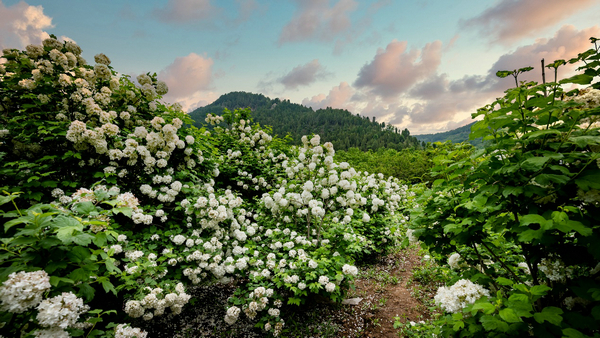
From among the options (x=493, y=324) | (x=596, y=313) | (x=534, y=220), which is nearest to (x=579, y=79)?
(x=534, y=220)

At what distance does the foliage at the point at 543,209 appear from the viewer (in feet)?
4.54

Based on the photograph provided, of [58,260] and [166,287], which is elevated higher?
[58,260]

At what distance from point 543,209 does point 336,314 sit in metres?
3.79

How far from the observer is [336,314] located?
4.27 meters

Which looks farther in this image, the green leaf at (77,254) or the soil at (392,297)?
the soil at (392,297)

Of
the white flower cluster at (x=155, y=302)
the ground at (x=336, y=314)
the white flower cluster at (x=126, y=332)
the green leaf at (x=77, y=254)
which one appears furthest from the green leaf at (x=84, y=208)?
the ground at (x=336, y=314)

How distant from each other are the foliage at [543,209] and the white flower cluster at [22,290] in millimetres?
3062

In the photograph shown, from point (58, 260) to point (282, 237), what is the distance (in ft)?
11.4

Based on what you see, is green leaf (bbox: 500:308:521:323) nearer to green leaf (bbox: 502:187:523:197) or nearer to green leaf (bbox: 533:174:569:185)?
green leaf (bbox: 502:187:523:197)

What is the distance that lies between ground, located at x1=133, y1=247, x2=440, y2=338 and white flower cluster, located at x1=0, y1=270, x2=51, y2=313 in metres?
2.94

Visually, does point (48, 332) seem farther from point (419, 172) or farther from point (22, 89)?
point (419, 172)

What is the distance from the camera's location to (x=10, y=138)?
390cm

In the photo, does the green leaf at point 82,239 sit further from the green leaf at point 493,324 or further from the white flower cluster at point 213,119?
the white flower cluster at point 213,119

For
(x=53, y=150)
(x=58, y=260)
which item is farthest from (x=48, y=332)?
(x=53, y=150)
